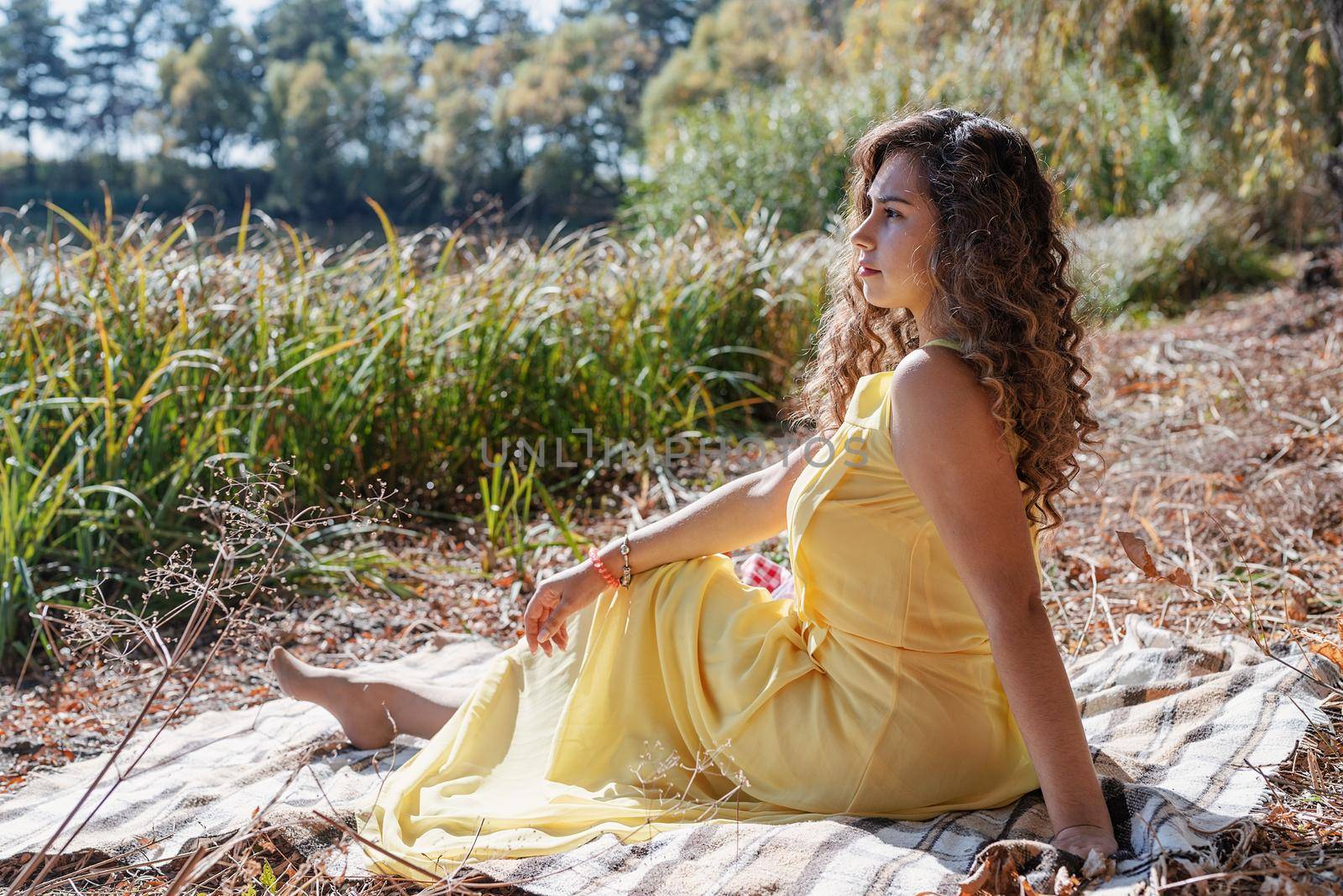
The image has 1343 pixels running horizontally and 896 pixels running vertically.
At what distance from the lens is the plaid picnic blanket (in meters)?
1.33

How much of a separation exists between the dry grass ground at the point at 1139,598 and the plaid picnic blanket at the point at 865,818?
0.17ft

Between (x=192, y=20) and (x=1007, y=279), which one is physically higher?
(x=1007, y=279)

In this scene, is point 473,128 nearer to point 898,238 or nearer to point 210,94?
point 210,94

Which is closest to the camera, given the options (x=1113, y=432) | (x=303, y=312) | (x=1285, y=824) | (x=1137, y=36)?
(x=1285, y=824)

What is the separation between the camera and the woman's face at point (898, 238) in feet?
4.83

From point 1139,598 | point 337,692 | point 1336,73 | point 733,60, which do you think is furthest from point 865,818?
point 733,60

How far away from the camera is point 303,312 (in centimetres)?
363

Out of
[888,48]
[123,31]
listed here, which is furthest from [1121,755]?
[123,31]

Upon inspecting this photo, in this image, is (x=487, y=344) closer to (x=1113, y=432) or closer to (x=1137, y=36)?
(x=1113, y=432)

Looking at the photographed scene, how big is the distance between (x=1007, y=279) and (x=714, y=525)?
597 mm

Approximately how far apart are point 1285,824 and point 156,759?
1959 mm

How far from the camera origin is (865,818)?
1512mm

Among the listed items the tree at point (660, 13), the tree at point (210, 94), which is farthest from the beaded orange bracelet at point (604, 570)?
the tree at point (660, 13)

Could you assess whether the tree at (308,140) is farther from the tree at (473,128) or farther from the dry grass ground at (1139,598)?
the dry grass ground at (1139,598)
